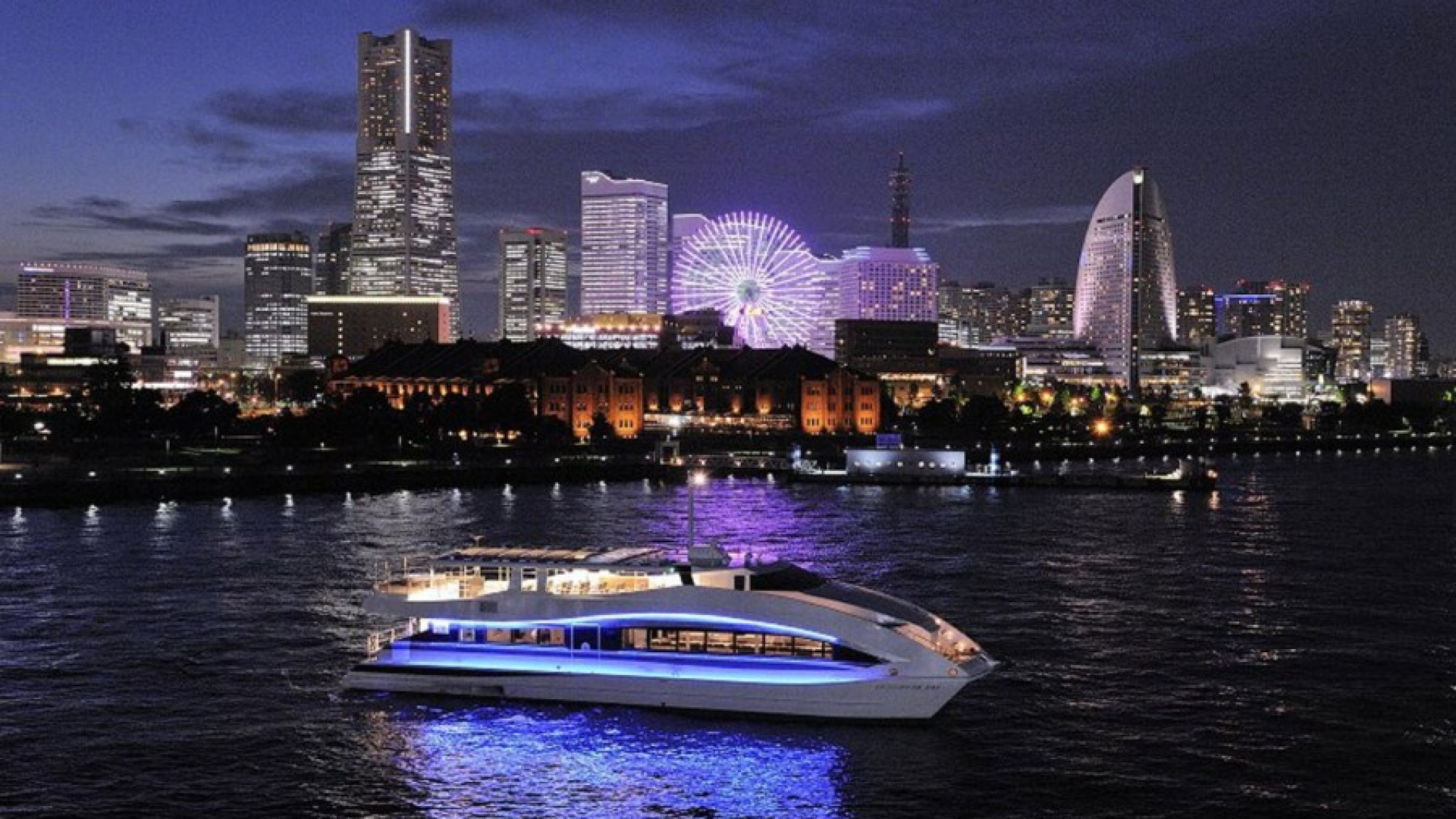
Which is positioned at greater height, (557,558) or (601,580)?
(557,558)

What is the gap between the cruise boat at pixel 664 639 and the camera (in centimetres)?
3562

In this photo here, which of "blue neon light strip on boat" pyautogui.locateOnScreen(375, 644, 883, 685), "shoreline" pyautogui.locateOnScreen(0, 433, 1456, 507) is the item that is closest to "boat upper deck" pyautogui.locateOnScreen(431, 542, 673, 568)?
"blue neon light strip on boat" pyautogui.locateOnScreen(375, 644, 883, 685)

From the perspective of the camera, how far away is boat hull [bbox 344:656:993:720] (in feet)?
116

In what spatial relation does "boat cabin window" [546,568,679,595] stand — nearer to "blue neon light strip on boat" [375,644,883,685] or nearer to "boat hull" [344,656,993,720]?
"blue neon light strip on boat" [375,644,883,685]

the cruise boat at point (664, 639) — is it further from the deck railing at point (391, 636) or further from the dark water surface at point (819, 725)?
the dark water surface at point (819, 725)

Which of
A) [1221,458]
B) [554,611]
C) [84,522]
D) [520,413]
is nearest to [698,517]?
[84,522]

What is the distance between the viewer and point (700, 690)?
3650 cm

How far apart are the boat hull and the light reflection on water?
396 mm

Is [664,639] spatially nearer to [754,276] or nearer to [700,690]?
[700,690]

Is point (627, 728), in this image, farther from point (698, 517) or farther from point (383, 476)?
point (383, 476)

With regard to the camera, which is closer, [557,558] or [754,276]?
[557,558]

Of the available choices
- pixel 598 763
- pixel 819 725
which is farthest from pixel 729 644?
pixel 598 763

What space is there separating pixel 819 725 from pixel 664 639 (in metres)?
4.43

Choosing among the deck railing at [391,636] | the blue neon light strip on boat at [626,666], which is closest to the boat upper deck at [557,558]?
the deck railing at [391,636]
